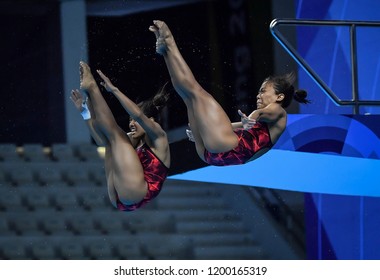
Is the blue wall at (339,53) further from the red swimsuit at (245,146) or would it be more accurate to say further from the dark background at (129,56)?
the red swimsuit at (245,146)

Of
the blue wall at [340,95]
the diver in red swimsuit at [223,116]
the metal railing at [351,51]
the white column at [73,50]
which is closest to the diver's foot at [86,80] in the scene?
the diver in red swimsuit at [223,116]

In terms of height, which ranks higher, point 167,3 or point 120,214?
point 167,3

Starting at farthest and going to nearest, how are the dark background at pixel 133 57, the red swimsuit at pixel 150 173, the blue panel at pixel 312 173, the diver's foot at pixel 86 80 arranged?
the dark background at pixel 133 57 < the blue panel at pixel 312 173 < the red swimsuit at pixel 150 173 < the diver's foot at pixel 86 80

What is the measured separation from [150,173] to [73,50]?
→ 3.68ft

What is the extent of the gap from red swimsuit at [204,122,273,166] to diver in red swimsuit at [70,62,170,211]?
0.37 metres

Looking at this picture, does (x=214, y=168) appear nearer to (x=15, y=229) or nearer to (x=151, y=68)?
(x=151, y=68)

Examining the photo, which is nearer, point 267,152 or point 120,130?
point 120,130

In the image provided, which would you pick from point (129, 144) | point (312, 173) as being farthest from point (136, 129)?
point (312, 173)

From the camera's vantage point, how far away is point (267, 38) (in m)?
6.22

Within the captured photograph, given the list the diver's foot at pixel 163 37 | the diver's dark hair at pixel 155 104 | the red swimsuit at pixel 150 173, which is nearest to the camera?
the diver's foot at pixel 163 37

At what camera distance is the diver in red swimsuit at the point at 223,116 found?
17.3ft
